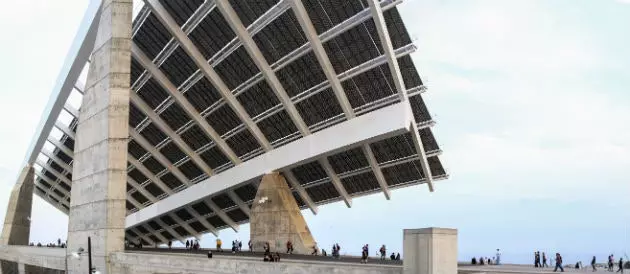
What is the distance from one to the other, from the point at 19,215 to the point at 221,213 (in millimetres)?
27494

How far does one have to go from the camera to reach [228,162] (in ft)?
157

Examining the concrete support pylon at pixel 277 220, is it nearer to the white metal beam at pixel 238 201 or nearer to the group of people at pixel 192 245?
the white metal beam at pixel 238 201

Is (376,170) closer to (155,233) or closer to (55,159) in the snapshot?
(155,233)

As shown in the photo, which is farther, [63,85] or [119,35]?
[63,85]

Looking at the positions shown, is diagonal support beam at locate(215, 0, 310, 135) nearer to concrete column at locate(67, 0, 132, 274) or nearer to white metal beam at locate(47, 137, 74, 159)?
concrete column at locate(67, 0, 132, 274)

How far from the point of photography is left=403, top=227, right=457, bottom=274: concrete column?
1672cm

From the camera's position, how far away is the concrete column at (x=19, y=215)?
67500 mm

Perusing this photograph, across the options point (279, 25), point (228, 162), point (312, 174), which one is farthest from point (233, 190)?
point (279, 25)

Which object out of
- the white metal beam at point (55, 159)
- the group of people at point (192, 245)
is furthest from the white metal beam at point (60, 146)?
the group of people at point (192, 245)

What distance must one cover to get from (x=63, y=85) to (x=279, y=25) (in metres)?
25.9

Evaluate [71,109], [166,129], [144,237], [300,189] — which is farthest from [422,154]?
[144,237]

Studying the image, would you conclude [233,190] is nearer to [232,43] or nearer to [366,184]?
[366,184]

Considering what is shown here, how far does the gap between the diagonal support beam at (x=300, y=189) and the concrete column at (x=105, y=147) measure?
1293 cm

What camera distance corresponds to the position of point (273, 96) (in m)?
39.8
